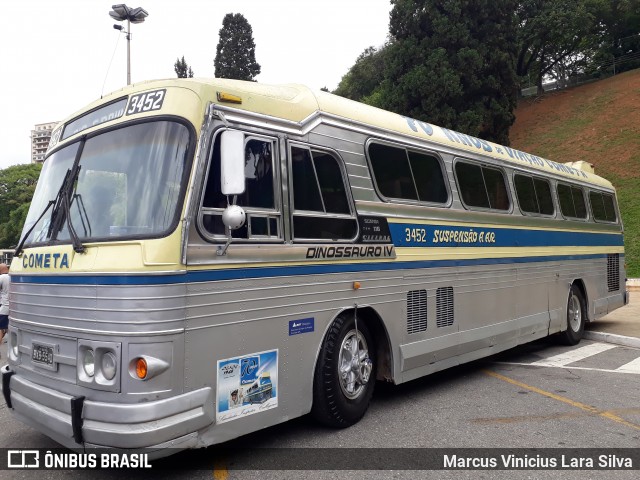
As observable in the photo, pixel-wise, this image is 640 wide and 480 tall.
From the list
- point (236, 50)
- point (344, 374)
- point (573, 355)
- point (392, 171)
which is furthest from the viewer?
point (236, 50)

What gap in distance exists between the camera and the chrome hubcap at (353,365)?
504 cm

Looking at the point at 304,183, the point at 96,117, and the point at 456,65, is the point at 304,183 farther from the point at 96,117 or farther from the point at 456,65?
the point at 456,65

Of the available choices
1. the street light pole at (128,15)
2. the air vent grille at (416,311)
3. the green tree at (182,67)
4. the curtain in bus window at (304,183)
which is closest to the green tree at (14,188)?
the green tree at (182,67)

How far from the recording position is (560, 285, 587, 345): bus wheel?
9.63 m

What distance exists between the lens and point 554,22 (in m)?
39.2

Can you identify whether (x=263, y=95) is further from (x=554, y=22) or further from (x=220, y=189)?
(x=554, y=22)

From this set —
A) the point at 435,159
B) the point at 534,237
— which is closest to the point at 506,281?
the point at 534,237

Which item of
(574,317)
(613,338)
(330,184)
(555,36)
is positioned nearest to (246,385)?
(330,184)

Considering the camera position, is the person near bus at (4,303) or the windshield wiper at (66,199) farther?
the person near bus at (4,303)

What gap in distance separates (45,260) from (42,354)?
2.48ft

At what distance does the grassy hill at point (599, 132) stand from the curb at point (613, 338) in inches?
488

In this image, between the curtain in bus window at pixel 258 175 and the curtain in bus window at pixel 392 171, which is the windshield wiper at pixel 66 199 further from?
the curtain in bus window at pixel 392 171

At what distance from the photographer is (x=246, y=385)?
4086 mm

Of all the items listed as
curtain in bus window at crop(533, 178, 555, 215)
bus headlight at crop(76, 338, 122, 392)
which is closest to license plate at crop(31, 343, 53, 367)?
bus headlight at crop(76, 338, 122, 392)
